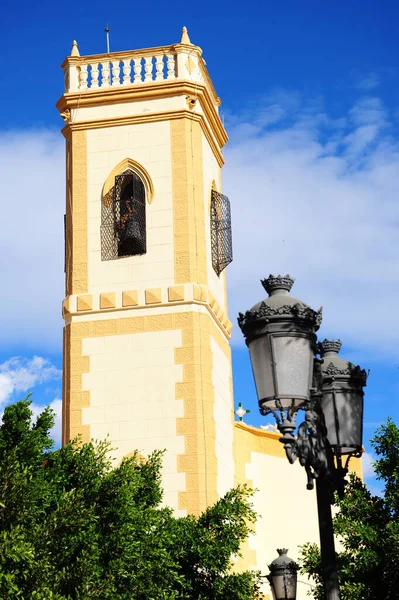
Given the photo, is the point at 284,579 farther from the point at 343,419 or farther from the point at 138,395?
the point at 343,419

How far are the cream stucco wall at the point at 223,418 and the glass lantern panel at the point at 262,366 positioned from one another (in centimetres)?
1038

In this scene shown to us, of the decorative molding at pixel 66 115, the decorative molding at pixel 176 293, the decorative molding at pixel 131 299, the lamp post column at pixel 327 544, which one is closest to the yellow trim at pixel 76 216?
the decorative molding at pixel 66 115

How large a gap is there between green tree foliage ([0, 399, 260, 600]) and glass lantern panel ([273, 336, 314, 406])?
193 inches

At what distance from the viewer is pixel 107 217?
17.9 m

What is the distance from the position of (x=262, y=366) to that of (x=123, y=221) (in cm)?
1143

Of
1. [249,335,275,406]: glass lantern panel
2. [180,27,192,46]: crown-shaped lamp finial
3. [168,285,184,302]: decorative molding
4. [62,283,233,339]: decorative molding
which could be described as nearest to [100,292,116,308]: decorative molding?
[62,283,233,339]: decorative molding

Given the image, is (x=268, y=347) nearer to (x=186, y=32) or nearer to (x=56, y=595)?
(x=56, y=595)

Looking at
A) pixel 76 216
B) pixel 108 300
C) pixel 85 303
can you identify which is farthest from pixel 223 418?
pixel 76 216

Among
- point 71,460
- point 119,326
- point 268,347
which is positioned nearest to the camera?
point 268,347

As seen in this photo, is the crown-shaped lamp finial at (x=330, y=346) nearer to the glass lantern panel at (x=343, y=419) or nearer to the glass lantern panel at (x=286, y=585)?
the glass lantern panel at (x=343, y=419)

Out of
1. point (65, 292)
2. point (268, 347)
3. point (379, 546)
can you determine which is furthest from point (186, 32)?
point (268, 347)

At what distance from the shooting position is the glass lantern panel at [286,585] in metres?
14.1

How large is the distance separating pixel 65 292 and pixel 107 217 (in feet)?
4.59

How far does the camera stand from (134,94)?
59.7 feet
